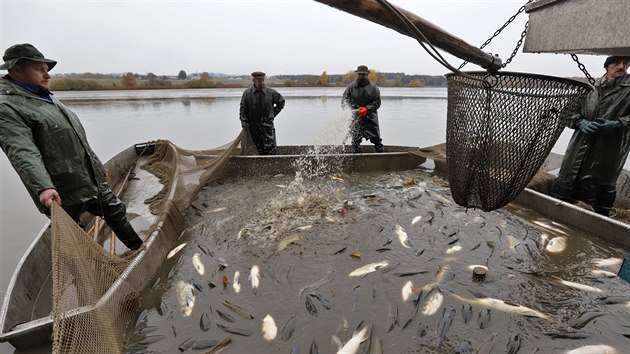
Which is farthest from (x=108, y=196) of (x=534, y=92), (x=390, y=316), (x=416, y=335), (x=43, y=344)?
(x=534, y=92)

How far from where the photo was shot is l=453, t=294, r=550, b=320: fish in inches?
110

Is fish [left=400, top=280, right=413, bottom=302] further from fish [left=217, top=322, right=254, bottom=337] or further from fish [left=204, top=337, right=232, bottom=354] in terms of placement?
fish [left=204, top=337, right=232, bottom=354]

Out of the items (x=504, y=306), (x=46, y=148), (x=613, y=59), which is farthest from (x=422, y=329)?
(x=613, y=59)

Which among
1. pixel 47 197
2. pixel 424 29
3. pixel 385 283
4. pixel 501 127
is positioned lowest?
pixel 385 283

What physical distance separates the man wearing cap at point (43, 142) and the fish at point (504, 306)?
3.62m

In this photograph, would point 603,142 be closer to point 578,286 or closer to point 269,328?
point 578,286

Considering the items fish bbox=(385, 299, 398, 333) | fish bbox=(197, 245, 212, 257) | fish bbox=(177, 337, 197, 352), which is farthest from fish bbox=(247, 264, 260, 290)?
fish bbox=(385, 299, 398, 333)

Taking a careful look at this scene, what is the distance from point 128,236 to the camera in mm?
3654

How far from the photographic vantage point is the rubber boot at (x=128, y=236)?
3.59 metres

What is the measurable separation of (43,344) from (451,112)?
12.4ft

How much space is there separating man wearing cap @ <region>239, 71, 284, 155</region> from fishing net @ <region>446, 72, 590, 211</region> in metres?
4.70

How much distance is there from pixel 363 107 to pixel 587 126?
424 centimetres

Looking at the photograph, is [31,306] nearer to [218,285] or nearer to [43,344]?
[43,344]

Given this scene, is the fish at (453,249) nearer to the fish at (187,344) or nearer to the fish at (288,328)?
the fish at (288,328)
